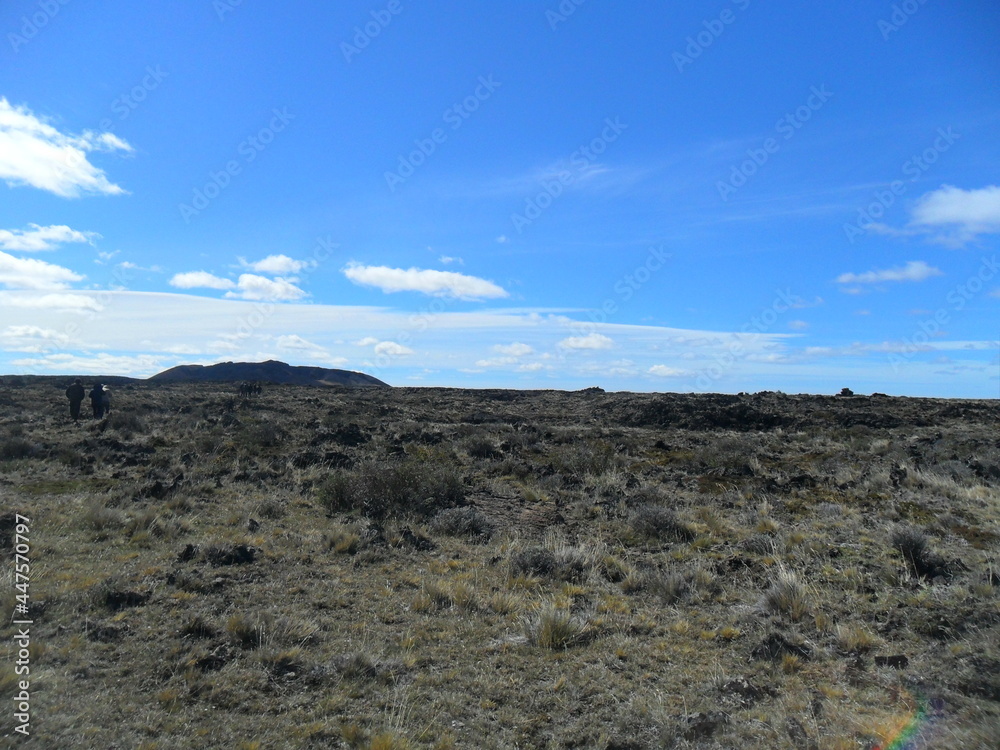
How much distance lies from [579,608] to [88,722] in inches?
186

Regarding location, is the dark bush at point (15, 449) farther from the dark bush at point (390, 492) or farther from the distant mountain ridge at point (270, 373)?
the distant mountain ridge at point (270, 373)

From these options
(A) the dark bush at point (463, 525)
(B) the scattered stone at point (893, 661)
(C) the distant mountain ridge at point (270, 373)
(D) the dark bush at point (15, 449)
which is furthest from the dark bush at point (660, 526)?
(C) the distant mountain ridge at point (270, 373)

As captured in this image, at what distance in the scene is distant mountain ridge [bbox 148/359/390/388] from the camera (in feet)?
268

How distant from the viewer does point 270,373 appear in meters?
83.0

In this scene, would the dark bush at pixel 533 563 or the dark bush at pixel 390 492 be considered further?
the dark bush at pixel 390 492

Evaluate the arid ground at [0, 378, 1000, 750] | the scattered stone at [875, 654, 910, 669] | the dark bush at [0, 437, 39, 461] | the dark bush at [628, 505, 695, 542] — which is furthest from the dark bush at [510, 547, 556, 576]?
the dark bush at [0, 437, 39, 461]

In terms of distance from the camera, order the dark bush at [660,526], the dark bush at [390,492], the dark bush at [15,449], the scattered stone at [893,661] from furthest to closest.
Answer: the dark bush at [15,449]
the dark bush at [390,492]
the dark bush at [660,526]
the scattered stone at [893,661]

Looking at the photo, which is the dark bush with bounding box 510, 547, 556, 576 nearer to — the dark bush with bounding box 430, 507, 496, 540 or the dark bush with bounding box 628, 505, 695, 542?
the dark bush with bounding box 430, 507, 496, 540

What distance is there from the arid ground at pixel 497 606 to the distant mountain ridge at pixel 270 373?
221 feet

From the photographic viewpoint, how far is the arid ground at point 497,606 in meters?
4.58

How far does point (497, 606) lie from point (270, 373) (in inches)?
3226

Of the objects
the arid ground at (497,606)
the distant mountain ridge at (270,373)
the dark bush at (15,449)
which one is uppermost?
the distant mountain ridge at (270,373)

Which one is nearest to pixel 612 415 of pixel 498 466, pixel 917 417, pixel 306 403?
pixel 917 417

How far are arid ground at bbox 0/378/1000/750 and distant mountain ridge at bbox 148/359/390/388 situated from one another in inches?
2649
